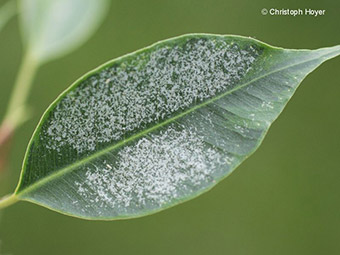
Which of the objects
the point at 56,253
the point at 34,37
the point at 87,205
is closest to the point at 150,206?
the point at 87,205

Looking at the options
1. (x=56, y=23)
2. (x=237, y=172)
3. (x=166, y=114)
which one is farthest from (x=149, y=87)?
(x=237, y=172)

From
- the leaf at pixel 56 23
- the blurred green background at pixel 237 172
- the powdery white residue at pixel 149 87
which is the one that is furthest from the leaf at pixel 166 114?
the blurred green background at pixel 237 172

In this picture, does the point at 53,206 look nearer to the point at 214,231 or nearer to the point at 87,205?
the point at 87,205

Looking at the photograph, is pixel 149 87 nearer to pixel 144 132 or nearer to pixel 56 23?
pixel 144 132

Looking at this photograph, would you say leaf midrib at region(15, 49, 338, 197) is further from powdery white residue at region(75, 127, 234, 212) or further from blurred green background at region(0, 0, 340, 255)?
blurred green background at region(0, 0, 340, 255)

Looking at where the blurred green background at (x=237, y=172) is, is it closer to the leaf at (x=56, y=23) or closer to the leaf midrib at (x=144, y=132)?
the leaf at (x=56, y=23)

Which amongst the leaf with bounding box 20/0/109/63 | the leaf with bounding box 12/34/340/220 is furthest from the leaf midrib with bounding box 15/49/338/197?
the leaf with bounding box 20/0/109/63
